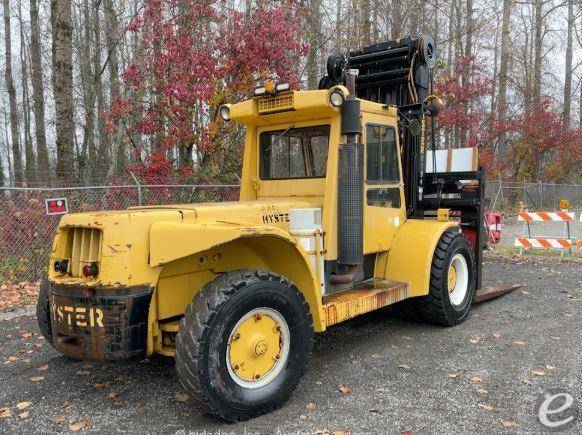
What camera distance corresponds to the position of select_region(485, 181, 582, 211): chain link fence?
22.8 metres

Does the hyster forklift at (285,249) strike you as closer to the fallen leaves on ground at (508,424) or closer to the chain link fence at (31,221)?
the fallen leaves on ground at (508,424)

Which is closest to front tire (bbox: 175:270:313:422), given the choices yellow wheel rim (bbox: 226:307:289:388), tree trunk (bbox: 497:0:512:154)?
yellow wheel rim (bbox: 226:307:289:388)

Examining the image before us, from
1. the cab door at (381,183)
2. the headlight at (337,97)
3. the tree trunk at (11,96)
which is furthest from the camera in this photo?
the tree trunk at (11,96)

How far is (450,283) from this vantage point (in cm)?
633

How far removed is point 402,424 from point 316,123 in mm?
2892

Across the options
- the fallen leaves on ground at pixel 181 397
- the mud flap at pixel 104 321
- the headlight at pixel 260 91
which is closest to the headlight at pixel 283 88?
the headlight at pixel 260 91

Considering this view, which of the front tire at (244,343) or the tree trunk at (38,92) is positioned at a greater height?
the tree trunk at (38,92)

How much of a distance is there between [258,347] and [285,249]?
878 millimetres

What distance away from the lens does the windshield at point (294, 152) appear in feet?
17.1

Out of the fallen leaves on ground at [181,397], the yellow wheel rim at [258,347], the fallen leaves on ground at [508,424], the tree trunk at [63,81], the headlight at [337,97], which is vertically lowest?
the fallen leaves on ground at [508,424]

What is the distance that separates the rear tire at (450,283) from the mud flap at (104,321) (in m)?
3.45

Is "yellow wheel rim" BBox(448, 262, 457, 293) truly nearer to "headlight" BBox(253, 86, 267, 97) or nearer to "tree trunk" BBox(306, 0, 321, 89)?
"headlight" BBox(253, 86, 267, 97)

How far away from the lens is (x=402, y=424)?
12.3 ft

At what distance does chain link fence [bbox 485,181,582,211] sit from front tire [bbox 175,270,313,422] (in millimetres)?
19491
